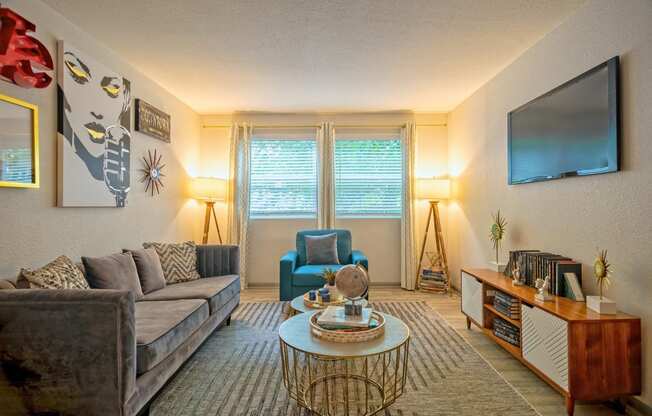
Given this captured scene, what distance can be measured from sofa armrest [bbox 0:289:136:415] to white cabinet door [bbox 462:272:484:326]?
2.77 meters

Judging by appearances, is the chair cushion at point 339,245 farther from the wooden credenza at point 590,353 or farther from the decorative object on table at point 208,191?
the wooden credenza at point 590,353

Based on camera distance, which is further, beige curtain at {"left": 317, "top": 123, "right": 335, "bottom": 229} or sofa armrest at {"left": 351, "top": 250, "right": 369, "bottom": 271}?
beige curtain at {"left": 317, "top": 123, "right": 335, "bottom": 229}

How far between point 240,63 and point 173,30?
2.47ft

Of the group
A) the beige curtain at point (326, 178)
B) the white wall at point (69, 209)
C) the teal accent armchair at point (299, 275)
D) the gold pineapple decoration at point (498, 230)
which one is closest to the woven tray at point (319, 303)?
the teal accent armchair at point (299, 275)

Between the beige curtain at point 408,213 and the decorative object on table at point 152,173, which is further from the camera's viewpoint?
the beige curtain at point 408,213

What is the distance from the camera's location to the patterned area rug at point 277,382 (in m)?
2.02

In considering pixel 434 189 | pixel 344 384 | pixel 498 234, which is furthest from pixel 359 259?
pixel 344 384

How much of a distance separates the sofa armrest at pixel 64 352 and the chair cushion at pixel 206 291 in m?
1.09

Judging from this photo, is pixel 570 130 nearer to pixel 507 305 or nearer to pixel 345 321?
pixel 507 305

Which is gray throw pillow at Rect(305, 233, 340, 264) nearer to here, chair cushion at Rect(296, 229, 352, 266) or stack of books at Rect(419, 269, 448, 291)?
chair cushion at Rect(296, 229, 352, 266)

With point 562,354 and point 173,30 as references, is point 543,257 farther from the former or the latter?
point 173,30

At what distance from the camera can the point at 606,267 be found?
2.04m

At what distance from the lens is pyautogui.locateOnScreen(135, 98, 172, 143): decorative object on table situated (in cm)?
359

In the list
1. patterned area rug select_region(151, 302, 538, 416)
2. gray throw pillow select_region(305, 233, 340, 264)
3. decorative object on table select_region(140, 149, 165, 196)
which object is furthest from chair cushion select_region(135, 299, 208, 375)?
gray throw pillow select_region(305, 233, 340, 264)
